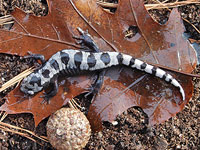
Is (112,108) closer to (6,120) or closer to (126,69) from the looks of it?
(126,69)

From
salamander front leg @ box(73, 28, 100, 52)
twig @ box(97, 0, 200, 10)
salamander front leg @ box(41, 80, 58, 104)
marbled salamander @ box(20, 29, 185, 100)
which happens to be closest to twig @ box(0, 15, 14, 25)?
marbled salamander @ box(20, 29, 185, 100)

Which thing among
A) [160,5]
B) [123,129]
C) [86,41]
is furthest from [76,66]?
[160,5]

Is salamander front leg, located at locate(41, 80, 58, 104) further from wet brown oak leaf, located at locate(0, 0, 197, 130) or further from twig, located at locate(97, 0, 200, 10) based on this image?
twig, located at locate(97, 0, 200, 10)

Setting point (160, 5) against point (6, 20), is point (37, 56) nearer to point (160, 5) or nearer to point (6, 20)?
point (6, 20)

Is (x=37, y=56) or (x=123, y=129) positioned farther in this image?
(x=123, y=129)

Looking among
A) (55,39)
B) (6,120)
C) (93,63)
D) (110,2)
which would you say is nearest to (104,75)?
(93,63)

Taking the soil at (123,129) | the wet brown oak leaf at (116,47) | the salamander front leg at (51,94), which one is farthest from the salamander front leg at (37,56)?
the salamander front leg at (51,94)
